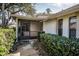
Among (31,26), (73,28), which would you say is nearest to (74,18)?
(73,28)

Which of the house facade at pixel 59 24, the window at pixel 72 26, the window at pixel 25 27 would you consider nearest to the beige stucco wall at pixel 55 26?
the house facade at pixel 59 24

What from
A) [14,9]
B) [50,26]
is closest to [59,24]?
[50,26]

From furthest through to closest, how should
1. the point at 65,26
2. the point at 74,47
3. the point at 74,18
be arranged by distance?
the point at 65,26 → the point at 74,18 → the point at 74,47

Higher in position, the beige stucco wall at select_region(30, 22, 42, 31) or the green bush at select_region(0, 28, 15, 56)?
the beige stucco wall at select_region(30, 22, 42, 31)

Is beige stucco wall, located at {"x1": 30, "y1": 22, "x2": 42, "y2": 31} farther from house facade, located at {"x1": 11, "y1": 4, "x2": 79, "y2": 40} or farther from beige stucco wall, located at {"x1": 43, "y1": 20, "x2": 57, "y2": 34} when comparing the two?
beige stucco wall, located at {"x1": 43, "y1": 20, "x2": 57, "y2": 34}

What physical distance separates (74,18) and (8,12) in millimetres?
7774

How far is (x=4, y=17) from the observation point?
14.1 meters

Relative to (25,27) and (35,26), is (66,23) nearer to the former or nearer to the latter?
(35,26)

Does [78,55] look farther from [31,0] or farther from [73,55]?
[31,0]

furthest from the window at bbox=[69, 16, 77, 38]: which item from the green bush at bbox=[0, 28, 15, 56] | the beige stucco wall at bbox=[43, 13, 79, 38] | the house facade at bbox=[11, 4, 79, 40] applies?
the green bush at bbox=[0, 28, 15, 56]

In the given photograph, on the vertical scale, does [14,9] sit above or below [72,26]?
above

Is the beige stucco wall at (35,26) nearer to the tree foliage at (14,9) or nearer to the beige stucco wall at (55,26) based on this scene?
the beige stucco wall at (55,26)

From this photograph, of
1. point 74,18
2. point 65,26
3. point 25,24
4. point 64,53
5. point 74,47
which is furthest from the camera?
point 25,24

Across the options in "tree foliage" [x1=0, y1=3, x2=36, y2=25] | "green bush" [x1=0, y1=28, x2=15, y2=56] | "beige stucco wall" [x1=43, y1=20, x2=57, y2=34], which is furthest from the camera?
"tree foliage" [x1=0, y1=3, x2=36, y2=25]
